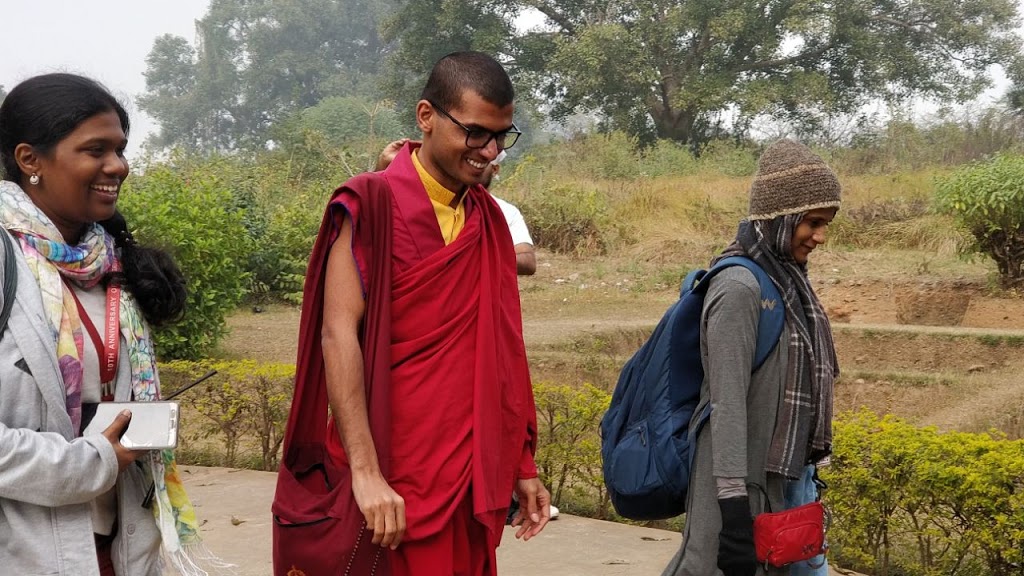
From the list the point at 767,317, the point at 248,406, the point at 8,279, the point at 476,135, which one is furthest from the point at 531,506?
the point at 248,406

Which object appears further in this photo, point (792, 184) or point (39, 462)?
point (792, 184)

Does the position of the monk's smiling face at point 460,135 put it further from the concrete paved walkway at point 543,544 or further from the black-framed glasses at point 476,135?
the concrete paved walkway at point 543,544

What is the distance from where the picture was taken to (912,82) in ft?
86.8

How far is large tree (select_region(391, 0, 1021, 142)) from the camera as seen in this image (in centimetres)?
2495

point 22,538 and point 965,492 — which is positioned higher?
point 22,538

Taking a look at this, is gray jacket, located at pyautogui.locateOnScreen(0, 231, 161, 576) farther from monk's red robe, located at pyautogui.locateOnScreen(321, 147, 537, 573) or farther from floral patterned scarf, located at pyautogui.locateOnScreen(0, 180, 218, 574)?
monk's red robe, located at pyautogui.locateOnScreen(321, 147, 537, 573)

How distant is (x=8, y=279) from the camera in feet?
5.89

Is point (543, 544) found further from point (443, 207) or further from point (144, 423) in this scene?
point (144, 423)

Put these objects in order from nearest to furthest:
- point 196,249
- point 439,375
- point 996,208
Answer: point 439,375 < point 196,249 < point 996,208

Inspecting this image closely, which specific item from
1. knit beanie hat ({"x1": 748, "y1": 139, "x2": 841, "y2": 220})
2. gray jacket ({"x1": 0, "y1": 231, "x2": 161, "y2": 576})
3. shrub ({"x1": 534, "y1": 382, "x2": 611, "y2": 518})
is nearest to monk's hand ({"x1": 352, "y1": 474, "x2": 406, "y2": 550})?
gray jacket ({"x1": 0, "y1": 231, "x2": 161, "y2": 576})

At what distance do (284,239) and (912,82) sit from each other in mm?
18509

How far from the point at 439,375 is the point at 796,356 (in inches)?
31.4

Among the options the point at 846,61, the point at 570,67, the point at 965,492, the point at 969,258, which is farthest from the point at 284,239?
the point at 846,61

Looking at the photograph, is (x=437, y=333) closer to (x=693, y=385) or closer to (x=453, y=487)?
(x=453, y=487)
